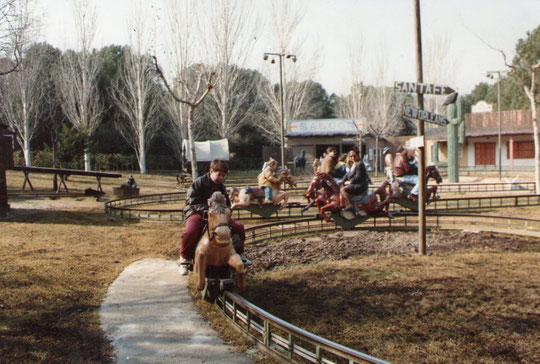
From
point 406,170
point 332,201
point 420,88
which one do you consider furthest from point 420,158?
point 406,170

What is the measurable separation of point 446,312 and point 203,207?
3472 mm

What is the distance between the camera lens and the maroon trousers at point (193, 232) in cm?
642

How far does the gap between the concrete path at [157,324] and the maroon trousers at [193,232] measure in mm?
684

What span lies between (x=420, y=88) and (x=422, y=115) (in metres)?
0.55

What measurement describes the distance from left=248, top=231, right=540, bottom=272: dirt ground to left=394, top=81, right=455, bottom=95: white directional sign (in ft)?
10.6

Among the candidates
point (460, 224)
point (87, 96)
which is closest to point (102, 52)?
point (87, 96)

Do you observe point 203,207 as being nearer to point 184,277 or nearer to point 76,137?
point 184,277

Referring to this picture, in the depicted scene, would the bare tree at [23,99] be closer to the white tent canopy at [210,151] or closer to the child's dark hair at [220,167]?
the white tent canopy at [210,151]

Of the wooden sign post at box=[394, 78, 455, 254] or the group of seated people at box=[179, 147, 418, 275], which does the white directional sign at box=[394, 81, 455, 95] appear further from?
the group of seated people at box=[179, 147, 418, 275]

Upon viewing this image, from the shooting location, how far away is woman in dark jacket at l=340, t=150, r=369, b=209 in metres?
11.3

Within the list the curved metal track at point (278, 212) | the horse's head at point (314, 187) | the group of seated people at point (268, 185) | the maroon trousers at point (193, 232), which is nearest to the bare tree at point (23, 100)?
the curved metal track at point (278, 212)

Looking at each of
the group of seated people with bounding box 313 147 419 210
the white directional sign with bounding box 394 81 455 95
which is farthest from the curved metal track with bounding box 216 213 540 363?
the white directional sign with bounding box 394 81 455 95

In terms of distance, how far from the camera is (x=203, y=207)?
6.46m

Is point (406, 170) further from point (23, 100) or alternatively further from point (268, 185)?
point (23, 100)
